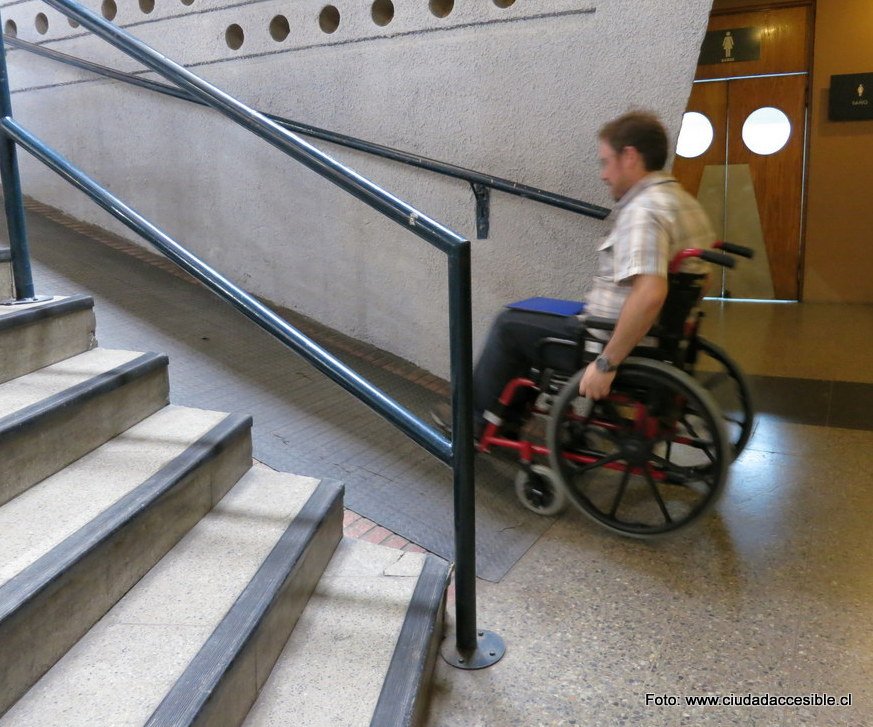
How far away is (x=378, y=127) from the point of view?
3600mm

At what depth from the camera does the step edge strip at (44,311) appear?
77.0 inches

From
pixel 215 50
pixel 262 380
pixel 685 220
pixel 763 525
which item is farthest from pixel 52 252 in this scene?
pixel 763 525

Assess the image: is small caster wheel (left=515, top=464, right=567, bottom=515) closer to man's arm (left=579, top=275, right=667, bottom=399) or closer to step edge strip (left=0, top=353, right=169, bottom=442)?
man's arm (left=579, top=275, right=667, bottom=399)

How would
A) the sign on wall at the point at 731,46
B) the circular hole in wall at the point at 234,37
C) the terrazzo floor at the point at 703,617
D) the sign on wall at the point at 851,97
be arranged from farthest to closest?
the sign on wall at the point at 731,46
the sign on wall at the point at 851,97
the circular hole in wall at the point at 234,37
the terrazzo floor at the point at 703,617

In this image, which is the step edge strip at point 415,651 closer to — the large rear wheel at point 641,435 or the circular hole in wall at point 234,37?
the large rear wheel at point 641,435

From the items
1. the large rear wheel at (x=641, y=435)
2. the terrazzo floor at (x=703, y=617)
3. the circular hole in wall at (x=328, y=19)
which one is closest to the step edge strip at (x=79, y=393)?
the terrazzo floor at (x=703, y=617)

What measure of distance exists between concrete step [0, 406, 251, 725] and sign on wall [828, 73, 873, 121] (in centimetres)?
640

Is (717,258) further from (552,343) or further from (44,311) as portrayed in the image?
(44,311)

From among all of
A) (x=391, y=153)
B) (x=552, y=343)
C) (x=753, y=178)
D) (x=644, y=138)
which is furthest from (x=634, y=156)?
(x=753, y=178)

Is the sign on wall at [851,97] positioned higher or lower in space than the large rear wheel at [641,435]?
higher

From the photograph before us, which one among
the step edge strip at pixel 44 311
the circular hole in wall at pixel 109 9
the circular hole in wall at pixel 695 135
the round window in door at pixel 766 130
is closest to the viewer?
the step edge strip at pixel 44 311

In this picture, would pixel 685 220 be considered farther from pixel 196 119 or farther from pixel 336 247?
pixel 196 119

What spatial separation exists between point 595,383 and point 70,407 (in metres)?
1.39

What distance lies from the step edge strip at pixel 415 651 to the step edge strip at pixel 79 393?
92cm
